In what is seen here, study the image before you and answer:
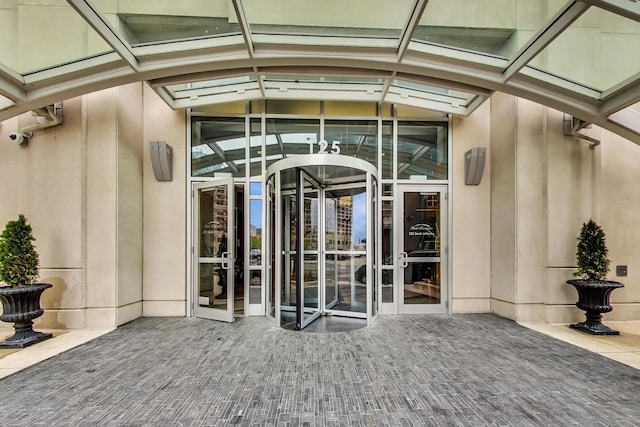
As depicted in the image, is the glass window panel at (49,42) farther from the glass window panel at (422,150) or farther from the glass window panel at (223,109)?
the glass window panel at (422,150)

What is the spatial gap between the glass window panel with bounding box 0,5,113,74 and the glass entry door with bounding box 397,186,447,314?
5.36 metres

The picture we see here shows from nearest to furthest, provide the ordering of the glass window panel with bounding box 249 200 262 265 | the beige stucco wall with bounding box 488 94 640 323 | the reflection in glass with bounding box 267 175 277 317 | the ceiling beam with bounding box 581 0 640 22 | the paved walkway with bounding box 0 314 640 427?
the paved walkway with bounding box 0 314 640 427 < the ceiling beam with bounding box 581 0 640 22 < the beige stucco wall with bounding box 488 94 640 323 < the reflection in glass with bounding box 267 175 277 317 < the glass window panel with bounding box 249 200 262 265

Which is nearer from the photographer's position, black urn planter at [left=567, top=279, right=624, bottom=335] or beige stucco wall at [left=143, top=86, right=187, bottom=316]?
black urn planter at [left=567, top=279, right=624, bottom=335]

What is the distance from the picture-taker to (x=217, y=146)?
6316 mm

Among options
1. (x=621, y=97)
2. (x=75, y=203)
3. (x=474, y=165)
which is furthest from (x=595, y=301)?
(x=75, y=203)

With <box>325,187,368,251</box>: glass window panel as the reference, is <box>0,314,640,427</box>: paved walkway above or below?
below

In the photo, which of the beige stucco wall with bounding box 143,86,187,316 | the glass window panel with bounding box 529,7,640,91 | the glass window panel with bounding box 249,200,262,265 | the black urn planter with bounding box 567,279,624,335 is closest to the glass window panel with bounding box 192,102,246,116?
the beige stucco wall with bounding box 143,86,187,316

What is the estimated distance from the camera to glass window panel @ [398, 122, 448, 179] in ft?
21.0

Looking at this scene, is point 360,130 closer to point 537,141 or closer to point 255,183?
point 255,183

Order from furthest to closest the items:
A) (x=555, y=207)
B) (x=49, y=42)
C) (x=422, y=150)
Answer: (x=422, y=150)
(x=555, y=207)
(x=49, y=42)

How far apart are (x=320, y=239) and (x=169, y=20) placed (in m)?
3.95

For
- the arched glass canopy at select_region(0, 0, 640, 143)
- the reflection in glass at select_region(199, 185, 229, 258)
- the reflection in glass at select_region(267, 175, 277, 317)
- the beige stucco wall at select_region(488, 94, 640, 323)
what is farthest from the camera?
the reflection in glass at select_region(199, 185, 229, 258)

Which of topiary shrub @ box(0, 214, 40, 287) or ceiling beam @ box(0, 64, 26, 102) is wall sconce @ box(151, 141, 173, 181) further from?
topiary shrub @ box(0, 214, 40, 287)

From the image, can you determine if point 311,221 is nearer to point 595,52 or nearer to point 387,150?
point 387,150
